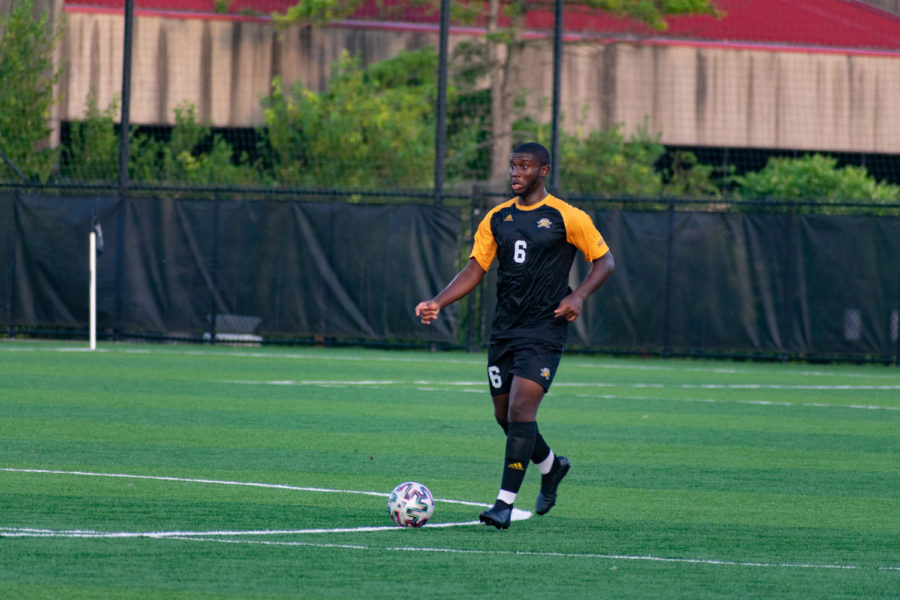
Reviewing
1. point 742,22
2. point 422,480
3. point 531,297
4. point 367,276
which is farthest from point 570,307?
point 742,22

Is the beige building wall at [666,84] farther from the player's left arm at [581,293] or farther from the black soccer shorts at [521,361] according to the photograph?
the black soccer shorts at [521,361]

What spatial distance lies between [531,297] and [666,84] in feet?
72.7

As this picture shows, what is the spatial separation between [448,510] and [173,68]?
20802 mm

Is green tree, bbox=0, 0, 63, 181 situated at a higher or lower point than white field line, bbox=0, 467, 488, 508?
higher

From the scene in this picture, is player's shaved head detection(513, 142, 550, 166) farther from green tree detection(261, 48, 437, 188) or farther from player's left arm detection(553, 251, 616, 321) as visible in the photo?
green tree detection(261, 48, 437, 188)

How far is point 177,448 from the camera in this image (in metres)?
10.1

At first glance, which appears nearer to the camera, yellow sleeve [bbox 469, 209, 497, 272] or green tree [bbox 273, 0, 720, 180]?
yellow sleeve [bbox 469, 209, 497, 272]

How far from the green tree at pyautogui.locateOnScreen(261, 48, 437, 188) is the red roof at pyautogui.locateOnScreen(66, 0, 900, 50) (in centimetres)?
170

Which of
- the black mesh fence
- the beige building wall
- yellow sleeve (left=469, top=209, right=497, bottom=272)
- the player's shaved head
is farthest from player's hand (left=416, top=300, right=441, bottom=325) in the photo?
the beige building wall

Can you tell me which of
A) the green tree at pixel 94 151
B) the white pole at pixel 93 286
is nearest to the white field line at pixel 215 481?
the white pole at pixel 93 286

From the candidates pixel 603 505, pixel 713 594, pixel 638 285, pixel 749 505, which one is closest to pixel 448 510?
pixel 603 505

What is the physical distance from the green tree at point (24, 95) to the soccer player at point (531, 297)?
17.5m

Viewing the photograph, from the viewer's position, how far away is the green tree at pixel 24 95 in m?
23.3

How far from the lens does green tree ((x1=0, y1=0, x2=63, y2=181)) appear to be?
2328 cm
